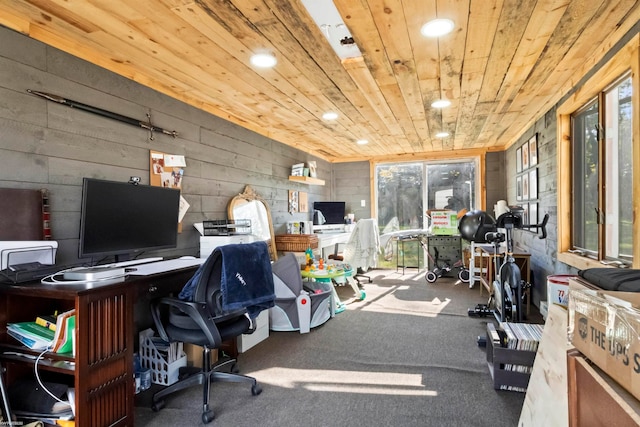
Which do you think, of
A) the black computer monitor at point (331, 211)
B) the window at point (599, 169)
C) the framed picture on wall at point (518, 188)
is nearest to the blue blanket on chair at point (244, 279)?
the window at point (599, 169)

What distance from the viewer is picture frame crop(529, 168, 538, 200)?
13.7ft

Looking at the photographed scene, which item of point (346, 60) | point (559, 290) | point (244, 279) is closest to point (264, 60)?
point (346, 60)

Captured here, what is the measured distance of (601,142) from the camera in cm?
265

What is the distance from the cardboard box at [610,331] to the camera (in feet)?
2.79

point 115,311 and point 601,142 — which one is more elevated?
point 601,142

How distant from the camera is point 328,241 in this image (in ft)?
17.4

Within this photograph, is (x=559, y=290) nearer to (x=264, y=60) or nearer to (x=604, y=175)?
(x=604, y=175)

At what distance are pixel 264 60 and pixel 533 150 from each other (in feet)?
11.3

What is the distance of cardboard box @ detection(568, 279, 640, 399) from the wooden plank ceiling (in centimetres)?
154

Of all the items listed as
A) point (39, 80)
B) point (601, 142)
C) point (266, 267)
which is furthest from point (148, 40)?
point (601, 142)

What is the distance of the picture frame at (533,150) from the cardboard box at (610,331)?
353 centimetres

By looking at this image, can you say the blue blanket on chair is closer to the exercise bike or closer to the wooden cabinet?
the wooden cabinet

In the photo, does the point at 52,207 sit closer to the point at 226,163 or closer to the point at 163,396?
the point at 163,396

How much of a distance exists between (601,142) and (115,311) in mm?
3402
